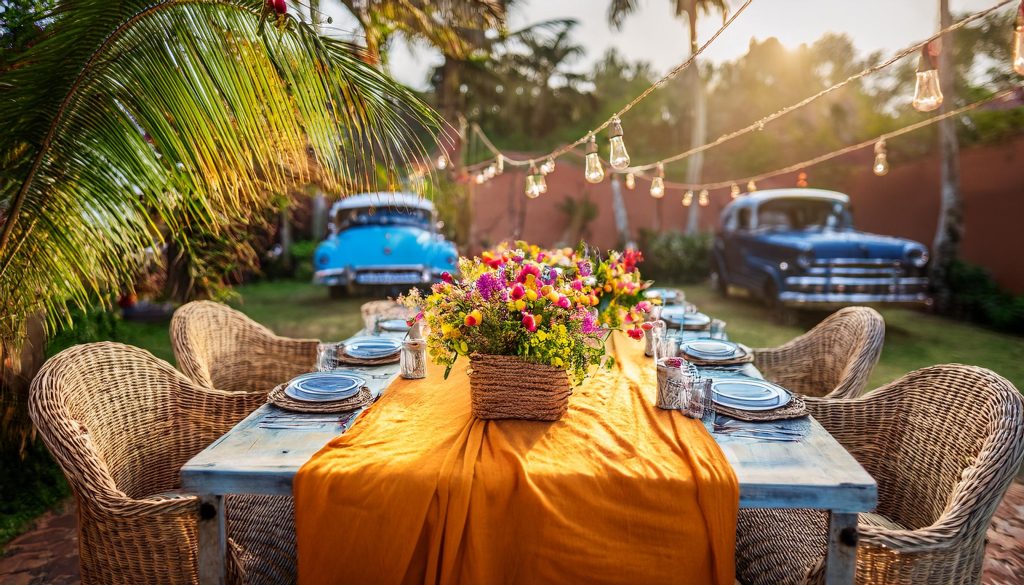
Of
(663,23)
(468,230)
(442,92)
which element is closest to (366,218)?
(468,230)

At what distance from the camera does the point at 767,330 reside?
7461 millimetres

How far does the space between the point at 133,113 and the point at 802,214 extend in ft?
27.3

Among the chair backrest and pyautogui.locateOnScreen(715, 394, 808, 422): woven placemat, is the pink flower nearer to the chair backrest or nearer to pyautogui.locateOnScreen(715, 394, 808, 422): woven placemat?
pyautogui.locateOnScreen(715, 394, 808, 422): woven placemat

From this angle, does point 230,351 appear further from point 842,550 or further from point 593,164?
point 842,550

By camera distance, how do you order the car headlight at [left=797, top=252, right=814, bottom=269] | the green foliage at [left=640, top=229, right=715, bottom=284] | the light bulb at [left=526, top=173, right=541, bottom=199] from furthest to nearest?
the green foliage at [left=640, top=229, right=715, bottom=284] → the car headlight at [left=797, top=252, right=814, bottom=269] → the light bulb at [left=526, top=173, right=541, bottom=199]

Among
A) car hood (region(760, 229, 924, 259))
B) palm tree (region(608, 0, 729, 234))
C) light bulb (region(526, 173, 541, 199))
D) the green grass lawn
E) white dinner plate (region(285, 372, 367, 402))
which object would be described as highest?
palm tree (region(608, 0, 729, 234))

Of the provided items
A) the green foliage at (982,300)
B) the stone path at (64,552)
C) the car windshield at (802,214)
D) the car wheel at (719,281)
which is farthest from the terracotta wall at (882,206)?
the stone path at (64,552)

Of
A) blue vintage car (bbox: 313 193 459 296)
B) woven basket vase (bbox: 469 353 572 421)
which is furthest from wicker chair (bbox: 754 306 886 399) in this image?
blue vintage car (bbox: 313 193 459 296)

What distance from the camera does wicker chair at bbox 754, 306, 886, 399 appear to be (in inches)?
103

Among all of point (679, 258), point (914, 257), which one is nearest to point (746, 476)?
point (914, 257)

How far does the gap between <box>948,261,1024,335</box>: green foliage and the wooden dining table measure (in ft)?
24.0

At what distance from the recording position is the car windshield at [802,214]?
8367 millimetres

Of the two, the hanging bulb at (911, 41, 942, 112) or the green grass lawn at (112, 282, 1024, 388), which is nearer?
the hanging bulb at (911, 41, 942, 112)

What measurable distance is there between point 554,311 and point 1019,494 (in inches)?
123
